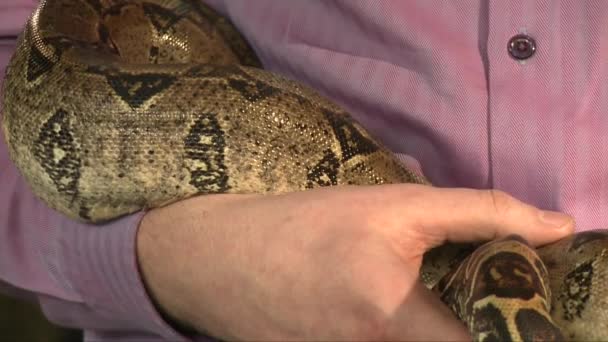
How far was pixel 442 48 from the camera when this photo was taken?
115cm

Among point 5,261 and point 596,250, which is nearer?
point 596,250

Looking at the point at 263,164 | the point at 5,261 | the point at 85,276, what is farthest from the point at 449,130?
the point at 5,261

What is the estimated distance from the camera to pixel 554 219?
102cm

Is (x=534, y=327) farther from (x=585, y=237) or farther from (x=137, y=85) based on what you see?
(x=137, y=85)

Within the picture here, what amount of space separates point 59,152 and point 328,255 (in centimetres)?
43

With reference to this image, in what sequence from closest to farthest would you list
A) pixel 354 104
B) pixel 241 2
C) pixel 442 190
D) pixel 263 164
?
pixel 442 190 < pixel 263 164 < pixel 354 104 < pixel 241 2

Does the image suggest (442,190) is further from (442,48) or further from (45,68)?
(45,68)

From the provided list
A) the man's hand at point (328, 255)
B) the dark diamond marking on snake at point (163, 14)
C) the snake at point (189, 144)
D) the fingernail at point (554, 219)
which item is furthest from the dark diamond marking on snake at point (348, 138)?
the dark diamond marking on snake at point (163, 14)

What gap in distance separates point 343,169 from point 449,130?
162 mm

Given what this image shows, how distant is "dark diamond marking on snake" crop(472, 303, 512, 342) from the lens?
86 centimetres

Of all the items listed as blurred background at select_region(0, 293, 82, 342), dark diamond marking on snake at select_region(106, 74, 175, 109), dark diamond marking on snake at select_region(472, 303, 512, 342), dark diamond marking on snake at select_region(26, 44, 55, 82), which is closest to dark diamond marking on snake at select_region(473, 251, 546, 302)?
dark diamond marking on snake at select_region(472, 303, 512, 342)

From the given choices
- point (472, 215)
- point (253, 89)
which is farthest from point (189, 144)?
point (472, 215)

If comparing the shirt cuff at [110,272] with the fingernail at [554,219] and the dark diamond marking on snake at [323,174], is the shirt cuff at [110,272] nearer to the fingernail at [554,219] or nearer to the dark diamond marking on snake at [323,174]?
the dark diamond marking on snake at [323,174]

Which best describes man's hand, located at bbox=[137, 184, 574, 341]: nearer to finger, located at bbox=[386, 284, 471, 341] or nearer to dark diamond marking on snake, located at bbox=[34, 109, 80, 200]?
finger, located at bbox=[386, 284, 471, 341]
